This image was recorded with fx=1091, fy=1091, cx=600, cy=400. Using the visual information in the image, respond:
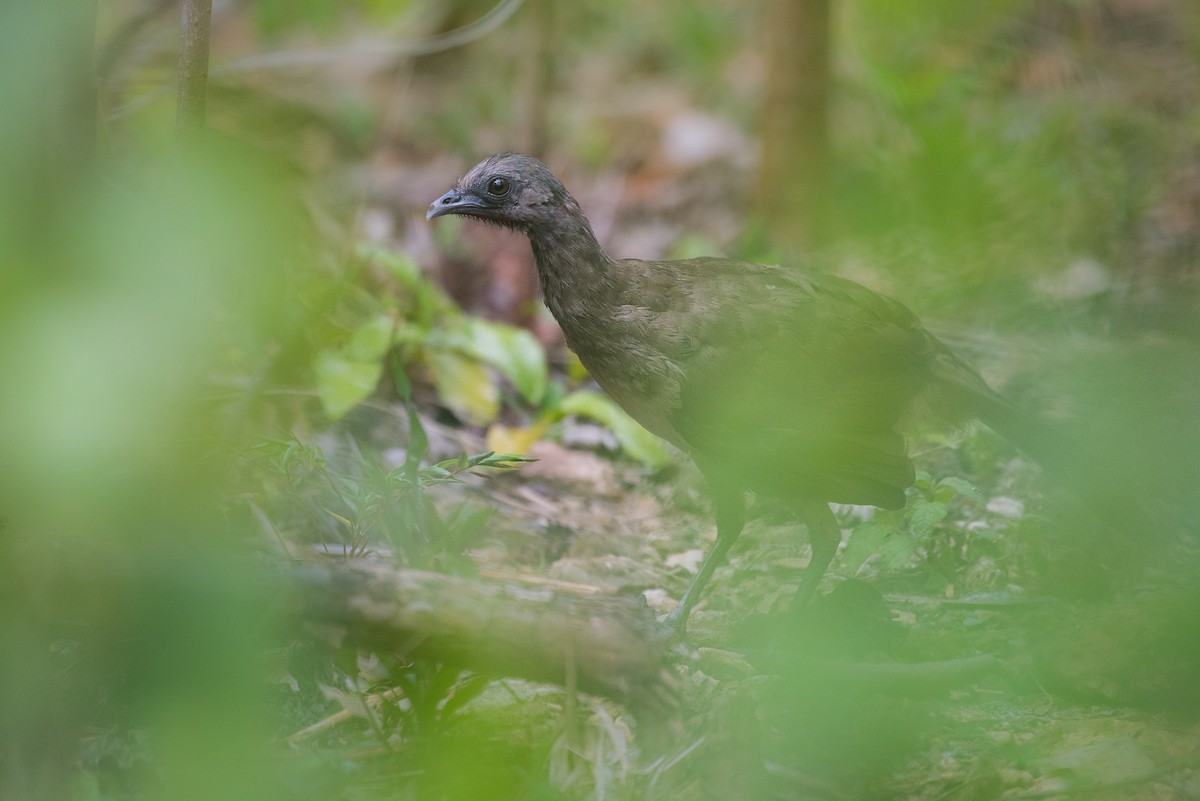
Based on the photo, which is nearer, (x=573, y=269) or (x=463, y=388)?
(x=573, y=269)

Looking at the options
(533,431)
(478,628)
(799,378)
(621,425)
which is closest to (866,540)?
(799,378)

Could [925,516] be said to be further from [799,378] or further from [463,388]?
[463,388]

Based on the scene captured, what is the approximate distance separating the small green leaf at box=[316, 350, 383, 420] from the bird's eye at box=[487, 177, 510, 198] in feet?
3.99

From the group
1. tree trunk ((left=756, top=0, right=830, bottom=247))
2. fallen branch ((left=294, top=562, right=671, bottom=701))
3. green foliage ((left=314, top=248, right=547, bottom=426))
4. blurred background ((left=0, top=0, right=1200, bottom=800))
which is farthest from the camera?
tree trunk ((left=756, top=0, right=830, bottom=247))

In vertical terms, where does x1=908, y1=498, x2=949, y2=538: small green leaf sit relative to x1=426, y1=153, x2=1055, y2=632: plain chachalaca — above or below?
below

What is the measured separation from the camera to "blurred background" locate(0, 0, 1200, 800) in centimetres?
121

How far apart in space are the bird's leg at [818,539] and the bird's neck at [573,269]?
0.88m

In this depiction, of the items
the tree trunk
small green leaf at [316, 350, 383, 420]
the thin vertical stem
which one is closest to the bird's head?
the thin vertical stem

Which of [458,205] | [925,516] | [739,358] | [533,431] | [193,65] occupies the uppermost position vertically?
[193,65]

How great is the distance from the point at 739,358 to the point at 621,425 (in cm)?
157

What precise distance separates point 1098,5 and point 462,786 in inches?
291

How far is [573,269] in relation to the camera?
328cm

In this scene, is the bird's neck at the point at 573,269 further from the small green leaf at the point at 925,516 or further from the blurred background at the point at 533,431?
the small green leaf at the point at 925,516

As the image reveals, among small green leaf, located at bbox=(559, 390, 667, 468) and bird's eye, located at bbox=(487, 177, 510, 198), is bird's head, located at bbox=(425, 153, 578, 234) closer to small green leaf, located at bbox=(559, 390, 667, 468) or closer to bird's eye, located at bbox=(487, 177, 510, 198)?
bird's eye, located at bbox=(487, 177, 510, 198)
